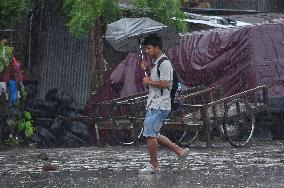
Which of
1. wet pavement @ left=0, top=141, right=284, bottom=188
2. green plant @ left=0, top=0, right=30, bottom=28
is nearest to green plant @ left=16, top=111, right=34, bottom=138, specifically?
wet pavement @ left=0, top=141, right=284, bottom=188

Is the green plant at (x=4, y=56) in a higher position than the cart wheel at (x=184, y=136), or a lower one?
higher

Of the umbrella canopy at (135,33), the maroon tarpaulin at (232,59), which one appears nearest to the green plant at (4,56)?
the maroon tarpaulin at (232,59)

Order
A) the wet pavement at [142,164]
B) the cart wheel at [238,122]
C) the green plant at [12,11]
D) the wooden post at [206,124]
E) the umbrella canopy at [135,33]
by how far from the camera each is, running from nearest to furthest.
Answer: the wet pavement at [142,164] → the umbrella canopy at [135,33] → the wooden post at [206,124] → the cart wheel at [238,122] → the green plant at [12,11]

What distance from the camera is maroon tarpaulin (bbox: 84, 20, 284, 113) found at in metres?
17.3

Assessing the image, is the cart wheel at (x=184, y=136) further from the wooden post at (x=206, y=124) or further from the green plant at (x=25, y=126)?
the green plant at (x=25, y=126)

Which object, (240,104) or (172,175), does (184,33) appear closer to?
(240,104)

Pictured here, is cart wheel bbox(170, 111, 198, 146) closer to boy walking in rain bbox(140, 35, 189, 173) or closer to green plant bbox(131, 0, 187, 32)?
green plant bbox(131, 0, 187, 32)

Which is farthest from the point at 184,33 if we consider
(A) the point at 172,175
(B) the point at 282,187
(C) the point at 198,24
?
(B) the point at 282,187

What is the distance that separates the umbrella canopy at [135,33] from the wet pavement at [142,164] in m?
1.89

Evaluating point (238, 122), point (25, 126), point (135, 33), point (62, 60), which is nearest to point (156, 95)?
point (135, 33)

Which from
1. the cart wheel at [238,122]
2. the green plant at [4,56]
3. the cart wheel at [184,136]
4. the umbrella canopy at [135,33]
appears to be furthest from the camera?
the green plant at [4,56]

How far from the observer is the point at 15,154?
49.9 feet

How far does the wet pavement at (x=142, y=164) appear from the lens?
918 cm

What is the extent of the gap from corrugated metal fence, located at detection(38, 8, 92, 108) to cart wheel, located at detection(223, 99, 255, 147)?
19.9 feet
